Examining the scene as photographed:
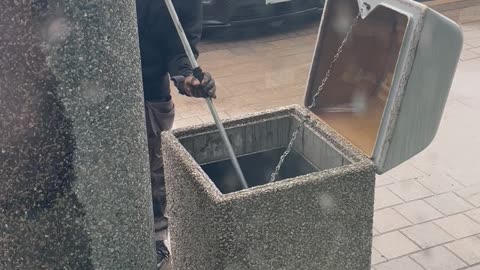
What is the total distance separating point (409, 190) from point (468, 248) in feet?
2.10

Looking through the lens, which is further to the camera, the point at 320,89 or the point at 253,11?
the point at 253,11

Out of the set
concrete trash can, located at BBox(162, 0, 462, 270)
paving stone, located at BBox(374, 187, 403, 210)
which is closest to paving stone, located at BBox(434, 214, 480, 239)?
paving stone, located at BBox(374, 187, 403, 210)

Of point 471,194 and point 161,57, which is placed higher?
point 161,57

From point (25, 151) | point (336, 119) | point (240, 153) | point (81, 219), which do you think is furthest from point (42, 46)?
point (336, 119)

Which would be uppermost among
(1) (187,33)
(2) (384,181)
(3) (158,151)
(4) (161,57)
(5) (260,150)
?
(1) (187,33)

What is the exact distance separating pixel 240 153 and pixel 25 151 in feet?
3.88

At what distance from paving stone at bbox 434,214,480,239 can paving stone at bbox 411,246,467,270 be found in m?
0.17

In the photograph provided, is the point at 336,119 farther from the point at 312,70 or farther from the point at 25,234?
the point at 25,234

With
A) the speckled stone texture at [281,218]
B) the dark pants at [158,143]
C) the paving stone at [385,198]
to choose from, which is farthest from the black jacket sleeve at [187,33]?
the paving stone at [385,198]

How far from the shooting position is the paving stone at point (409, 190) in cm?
387

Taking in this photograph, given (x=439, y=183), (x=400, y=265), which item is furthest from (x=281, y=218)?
(x=439, y=183)

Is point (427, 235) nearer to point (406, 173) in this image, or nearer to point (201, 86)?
point (406, 173)

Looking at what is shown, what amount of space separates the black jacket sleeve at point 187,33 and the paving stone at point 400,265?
1.35 meters

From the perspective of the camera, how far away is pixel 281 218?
6.48 feet
